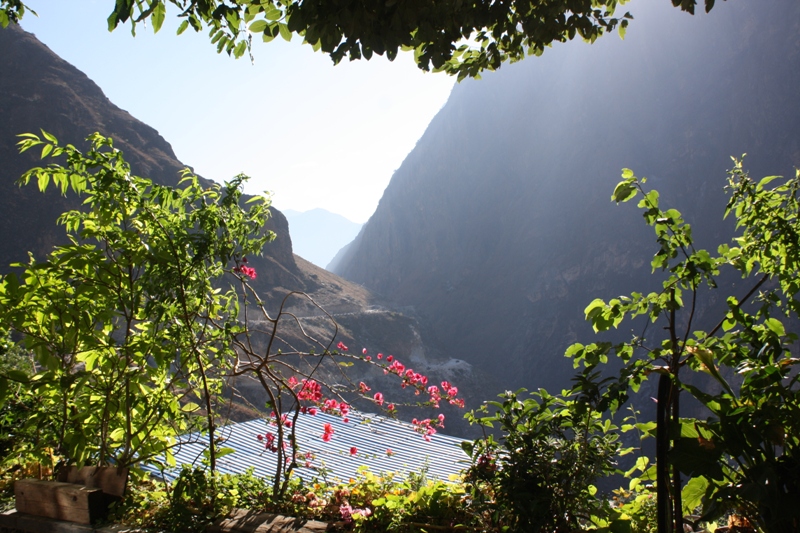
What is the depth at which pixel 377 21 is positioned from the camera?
162 cm

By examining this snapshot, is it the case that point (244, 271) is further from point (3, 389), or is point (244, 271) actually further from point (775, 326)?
point (775, 326)

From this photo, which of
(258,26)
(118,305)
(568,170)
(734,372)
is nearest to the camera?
(734,372)

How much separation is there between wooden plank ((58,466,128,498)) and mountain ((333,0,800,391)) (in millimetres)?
39969

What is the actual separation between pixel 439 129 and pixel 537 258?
A: 22161 millimetres

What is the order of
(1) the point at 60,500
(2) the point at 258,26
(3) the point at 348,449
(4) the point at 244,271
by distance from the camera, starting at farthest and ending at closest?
(3) the point at 348,449 → (4) the point at 244,271 → (1) the point at 60,500 → (2) the point at 258,26

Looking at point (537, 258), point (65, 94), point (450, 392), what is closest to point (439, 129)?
point (537, 258)

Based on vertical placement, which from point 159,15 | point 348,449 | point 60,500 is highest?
point 159,15

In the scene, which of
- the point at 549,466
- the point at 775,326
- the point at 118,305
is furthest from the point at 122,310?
the point at 775,326

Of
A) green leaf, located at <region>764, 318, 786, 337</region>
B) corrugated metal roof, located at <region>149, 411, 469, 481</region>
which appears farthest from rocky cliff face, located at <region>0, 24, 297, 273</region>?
green leaf, located at <region>764, 318, 786, 337</region>

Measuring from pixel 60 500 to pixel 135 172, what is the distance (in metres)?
31.0

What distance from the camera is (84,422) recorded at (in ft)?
7.19

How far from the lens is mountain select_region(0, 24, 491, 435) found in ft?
90.8

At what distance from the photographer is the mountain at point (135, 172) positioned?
27672mm

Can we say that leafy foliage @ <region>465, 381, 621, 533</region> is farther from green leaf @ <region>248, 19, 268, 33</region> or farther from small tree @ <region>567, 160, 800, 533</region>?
green leaf @ <region>248, 19, 268, 33</region>
